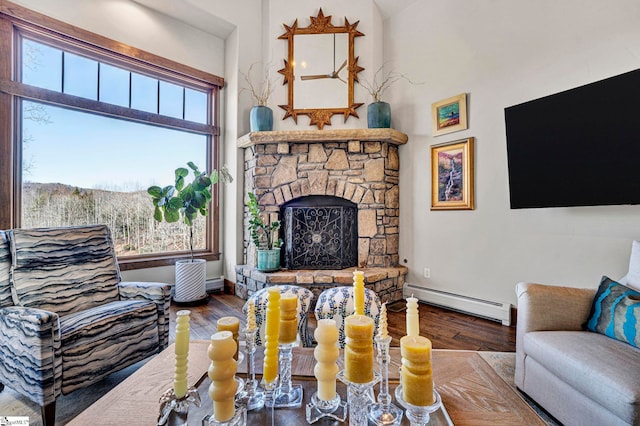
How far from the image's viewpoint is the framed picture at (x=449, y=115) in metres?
2.98

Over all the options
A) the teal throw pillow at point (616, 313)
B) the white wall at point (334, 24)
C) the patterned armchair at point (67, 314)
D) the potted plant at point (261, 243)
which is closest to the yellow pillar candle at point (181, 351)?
the patterned armchair at point (67, 314)

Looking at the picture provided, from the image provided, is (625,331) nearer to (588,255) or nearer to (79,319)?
(588,255)

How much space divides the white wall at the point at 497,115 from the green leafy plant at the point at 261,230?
1.55 metres

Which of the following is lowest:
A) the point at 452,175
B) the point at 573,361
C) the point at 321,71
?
the point at 573,361

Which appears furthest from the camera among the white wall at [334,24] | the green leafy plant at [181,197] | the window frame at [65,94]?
the white wall at [334,24]

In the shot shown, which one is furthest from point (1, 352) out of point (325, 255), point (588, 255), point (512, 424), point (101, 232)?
point (588, 255)

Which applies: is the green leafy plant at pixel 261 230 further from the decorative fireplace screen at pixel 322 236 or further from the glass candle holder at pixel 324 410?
the glass candle holder at pixel 324 410

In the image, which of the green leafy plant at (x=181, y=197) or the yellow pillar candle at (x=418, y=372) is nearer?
the yellow pillar candle at (x=418, y=372)

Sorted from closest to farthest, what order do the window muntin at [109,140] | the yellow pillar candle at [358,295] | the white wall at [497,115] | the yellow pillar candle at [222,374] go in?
the yellow pillar candle at [222,374] < the yellow pillar candle at [358,295] < the white wall at [497,115] < the window muntin at [109,140]

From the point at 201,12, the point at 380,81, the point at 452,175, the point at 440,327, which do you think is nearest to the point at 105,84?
the point at 201,12

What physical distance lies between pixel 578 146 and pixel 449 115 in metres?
1.24

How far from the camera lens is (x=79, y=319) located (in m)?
1.65

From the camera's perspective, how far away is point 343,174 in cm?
342

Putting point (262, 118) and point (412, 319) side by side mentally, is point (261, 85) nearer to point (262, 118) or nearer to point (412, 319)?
point (262, 118)
